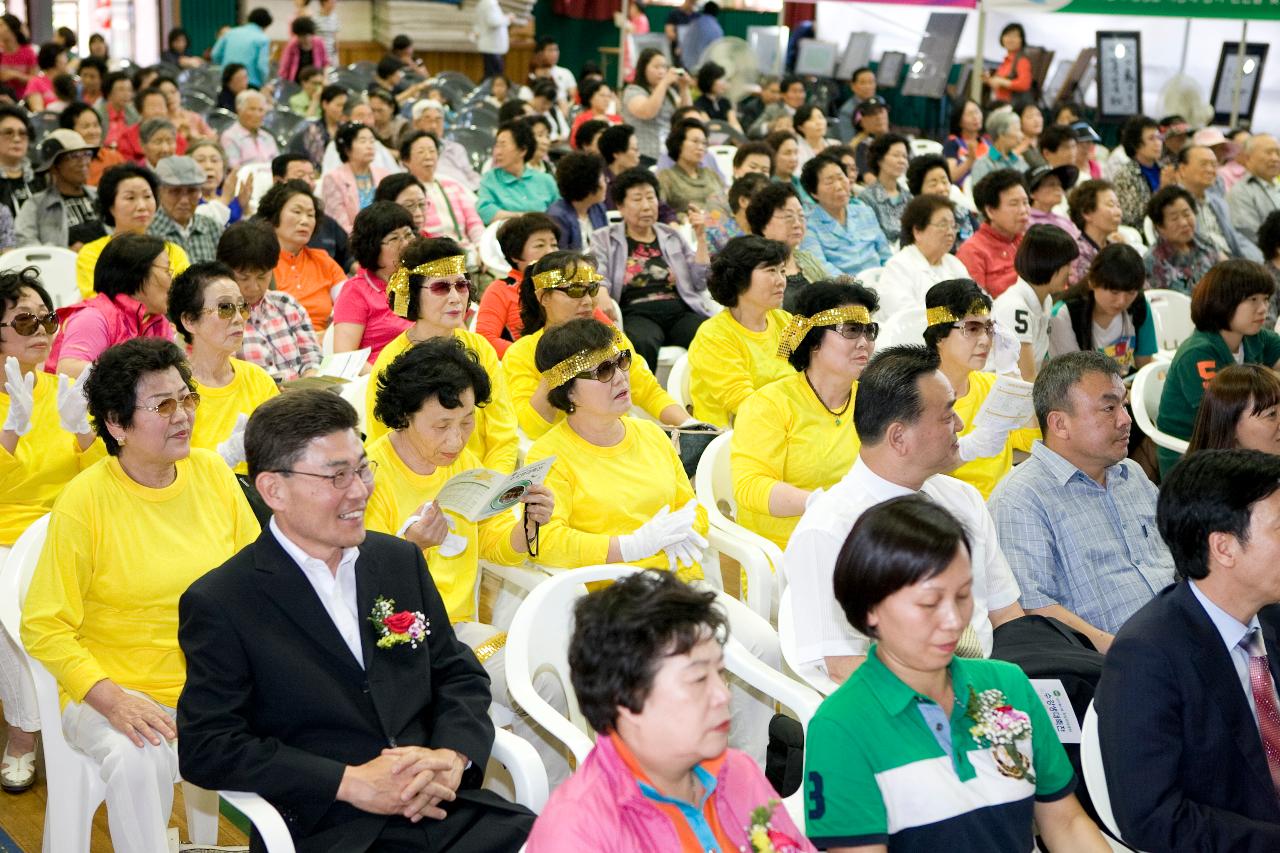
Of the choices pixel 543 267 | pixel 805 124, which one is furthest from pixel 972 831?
pixel 805 124

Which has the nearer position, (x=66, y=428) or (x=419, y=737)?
(x=419, y=737)

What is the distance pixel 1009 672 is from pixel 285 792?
1204 millimetres

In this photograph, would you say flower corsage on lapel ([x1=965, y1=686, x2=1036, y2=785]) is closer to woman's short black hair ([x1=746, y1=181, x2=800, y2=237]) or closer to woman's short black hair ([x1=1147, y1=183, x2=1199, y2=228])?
woman's short black hair ([x1=746, y1=181, x2=800, y2=237])

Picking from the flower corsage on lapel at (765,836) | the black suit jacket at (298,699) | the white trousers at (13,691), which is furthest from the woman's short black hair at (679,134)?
the flower corsage on lapel at (765,836)

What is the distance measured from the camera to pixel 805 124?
1009 centimetres

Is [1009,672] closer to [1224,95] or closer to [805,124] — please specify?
[805,124]

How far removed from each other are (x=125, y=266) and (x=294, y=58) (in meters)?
9.06

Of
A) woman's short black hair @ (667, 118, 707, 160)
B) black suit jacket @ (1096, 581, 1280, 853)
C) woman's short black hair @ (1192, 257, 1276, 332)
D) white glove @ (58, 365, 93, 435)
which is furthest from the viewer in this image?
woman's short black hair @ (667, 118, 707, 160)

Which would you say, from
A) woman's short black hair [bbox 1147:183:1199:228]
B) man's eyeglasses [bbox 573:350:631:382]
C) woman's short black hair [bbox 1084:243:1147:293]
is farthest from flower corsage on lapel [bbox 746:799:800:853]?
woman's short black hair [bbox 1147:183:1199:228]

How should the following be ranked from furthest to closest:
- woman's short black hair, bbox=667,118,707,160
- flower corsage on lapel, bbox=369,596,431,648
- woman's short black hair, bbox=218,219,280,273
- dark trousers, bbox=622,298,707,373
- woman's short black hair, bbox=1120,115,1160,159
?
woman's short black hair, bbox=1120,115,1160,159
woman's short black hair, bbox=667,118,707,160
dark trousers, bbox=622,298,707,373
woman's short black hair, bbox=218,219,280,273
flower corsage on lapel, bbox=369,596,431,648

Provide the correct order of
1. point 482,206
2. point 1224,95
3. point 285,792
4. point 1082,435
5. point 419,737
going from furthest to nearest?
1. point 1224,95
2. point 482,206
3. point 1082,435
4. point 419,737
5. point 285,792

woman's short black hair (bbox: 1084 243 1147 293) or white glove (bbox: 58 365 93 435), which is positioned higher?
woman's short black hair (bbox: 1084 243 1147 293)

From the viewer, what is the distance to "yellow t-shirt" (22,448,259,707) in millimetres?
2748

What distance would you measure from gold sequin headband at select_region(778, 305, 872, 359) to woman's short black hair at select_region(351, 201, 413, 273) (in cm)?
191
